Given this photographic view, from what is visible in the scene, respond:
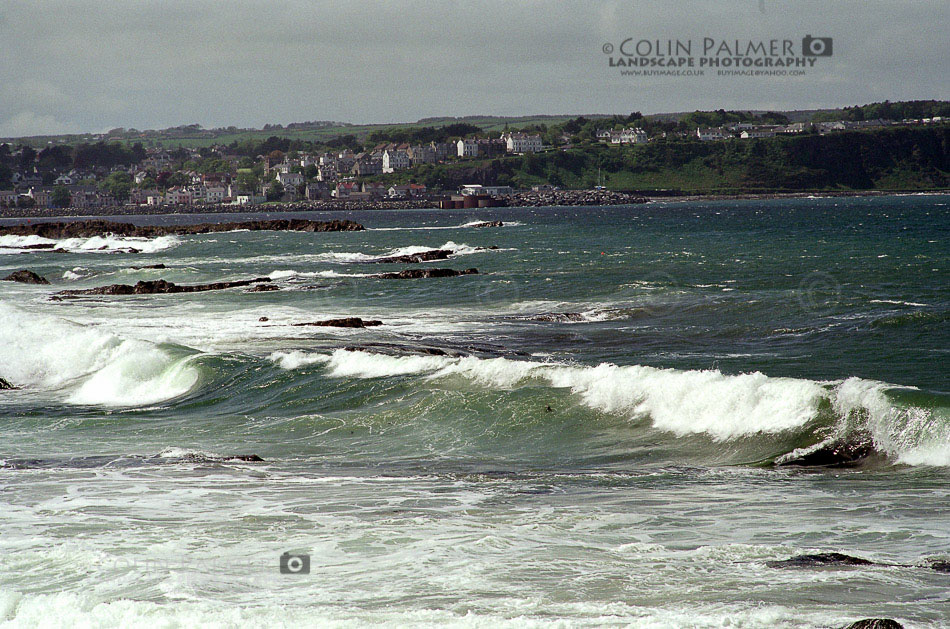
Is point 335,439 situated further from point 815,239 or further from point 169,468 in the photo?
point 815,239

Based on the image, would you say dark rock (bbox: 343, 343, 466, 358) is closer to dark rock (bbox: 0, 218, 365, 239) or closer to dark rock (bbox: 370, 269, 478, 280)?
dark rock (bbox: 370, 269, 478, 280)

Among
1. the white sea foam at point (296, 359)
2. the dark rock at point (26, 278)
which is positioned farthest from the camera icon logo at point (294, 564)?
the dark rock at point (26, 278)

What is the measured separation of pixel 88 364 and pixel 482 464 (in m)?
14.7

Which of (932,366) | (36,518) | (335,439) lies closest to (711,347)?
(932,366)

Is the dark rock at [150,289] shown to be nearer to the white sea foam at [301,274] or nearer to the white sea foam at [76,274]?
the white sea foam at [301,274]

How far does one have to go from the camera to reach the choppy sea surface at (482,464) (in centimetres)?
846

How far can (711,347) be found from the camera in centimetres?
2430

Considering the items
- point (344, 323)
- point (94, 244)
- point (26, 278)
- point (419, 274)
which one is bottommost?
point (344, 323)

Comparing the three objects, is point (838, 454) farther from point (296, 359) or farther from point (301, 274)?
point (301, 274)

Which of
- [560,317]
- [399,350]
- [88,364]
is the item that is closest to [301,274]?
[560,317]

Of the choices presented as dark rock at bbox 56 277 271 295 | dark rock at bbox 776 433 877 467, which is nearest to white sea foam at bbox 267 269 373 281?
dark rock at bbox 56 277 271 295

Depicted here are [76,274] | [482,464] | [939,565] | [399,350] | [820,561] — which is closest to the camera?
[939,565]

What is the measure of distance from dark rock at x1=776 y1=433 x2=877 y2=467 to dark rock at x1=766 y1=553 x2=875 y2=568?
16.4 ft

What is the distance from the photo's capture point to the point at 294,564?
31.1 ft
